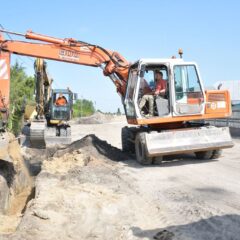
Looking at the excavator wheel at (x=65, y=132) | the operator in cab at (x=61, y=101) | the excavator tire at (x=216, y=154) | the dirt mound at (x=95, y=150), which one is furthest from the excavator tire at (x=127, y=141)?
the operator in cab at (x=61, y=101)

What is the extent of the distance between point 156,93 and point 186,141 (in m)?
1.51

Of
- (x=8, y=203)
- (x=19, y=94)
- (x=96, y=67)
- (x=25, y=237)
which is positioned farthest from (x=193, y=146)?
(x=19, y=94)

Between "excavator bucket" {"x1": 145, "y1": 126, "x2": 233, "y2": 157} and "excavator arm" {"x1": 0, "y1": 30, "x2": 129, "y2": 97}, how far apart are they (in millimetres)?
2290

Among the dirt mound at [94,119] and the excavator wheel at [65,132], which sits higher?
the excavator wheel at [65,132]

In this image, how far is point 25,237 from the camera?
5461 mm

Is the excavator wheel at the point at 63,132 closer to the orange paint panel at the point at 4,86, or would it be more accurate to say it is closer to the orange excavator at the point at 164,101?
the orange excavator at the point at 164,101

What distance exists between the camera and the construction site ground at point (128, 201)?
5.68 metres

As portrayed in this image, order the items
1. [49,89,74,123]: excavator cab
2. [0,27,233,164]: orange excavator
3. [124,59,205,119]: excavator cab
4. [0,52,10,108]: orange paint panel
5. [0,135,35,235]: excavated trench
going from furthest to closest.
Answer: [49,89,74,123]: excavator cab < [124,59,205,119]: excavator cab < [0,27,233,164]: orange excavator < [0,52,10,108]: orange paint panel < [0,135,35,235]: excavated trench

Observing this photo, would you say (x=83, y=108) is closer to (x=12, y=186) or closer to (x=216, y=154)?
(x=216, y=154)

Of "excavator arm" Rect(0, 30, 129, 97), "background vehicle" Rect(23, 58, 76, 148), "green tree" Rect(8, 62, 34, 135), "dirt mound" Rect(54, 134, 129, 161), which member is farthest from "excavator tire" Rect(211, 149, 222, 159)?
"green tree" Rect(8, 62, 34, 135)

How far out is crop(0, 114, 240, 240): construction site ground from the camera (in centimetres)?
568

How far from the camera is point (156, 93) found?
1143cm

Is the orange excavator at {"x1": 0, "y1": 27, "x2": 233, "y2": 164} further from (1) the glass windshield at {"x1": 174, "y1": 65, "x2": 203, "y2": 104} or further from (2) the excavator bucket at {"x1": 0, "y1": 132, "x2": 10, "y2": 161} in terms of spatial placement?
(2) the excavator bucket at {"x1": 0, "y1": 132, "x2": 10, "y2": 161}

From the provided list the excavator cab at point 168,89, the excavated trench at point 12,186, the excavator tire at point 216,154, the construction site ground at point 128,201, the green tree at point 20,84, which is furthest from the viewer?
the green tree at point 20,84
